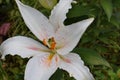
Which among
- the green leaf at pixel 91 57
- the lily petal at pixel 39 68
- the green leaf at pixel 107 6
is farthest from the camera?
the green leaf at pixel 107 6

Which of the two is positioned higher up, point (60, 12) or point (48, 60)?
point (60, 12)

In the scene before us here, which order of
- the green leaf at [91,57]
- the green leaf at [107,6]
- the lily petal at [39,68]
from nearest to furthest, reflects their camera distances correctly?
the lily petal at [39,68] < the green leaf at [91,57] < the green leaf at [107,6]

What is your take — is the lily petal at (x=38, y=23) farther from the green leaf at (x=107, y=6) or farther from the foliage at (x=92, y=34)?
the green leaf at (x=107, y=6)

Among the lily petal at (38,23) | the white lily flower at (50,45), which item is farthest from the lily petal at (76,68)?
the lily petal at (38,23)

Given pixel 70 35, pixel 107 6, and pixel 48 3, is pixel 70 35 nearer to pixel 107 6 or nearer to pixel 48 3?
pixel 48 3

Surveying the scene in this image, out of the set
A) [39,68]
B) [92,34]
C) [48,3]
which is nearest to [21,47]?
[39,68]

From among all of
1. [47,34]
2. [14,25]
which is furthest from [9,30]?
[47,34]

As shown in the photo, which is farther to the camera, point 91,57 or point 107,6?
point 107,6
